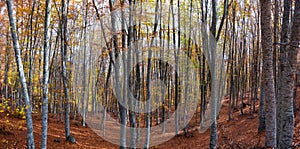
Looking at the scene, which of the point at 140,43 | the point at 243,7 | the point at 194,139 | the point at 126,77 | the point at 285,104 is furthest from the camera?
the point at 243,7

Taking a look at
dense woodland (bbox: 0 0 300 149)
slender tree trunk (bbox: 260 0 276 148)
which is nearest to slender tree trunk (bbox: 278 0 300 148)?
dense woodland (bbox: 0 0 300 149)

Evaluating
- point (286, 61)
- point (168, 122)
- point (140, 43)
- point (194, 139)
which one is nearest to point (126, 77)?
point (140, 43)

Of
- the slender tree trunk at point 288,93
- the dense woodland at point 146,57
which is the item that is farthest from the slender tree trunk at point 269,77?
the slender tree trunk at point 288,93

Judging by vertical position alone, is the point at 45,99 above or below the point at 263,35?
below

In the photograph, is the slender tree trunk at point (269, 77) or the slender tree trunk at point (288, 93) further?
the slender tree trunk at point (269, 77)

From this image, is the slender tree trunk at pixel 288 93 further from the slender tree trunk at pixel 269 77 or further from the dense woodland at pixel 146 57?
the slender tree trunk at pixel 269 77

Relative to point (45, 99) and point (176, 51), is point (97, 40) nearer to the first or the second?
point (176, 51)

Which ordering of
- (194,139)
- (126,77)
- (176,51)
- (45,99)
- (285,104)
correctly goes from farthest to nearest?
(176,51)
(194,139)
(126,77)
(45,99)
(285,104)

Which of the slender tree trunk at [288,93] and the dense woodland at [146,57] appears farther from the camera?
the dense woodland at [146,57]

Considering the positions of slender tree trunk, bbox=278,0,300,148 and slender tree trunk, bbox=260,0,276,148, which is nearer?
slender tree trunk, bbox=278,0,300,148

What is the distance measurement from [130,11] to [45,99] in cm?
540

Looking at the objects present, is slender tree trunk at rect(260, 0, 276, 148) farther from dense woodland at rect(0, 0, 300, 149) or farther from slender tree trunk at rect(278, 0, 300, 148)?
slender tree trunk at rect(278, 0, 300, 148)

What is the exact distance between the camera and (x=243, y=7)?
21.0 metres

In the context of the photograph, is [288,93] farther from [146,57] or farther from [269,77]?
[146,57]
